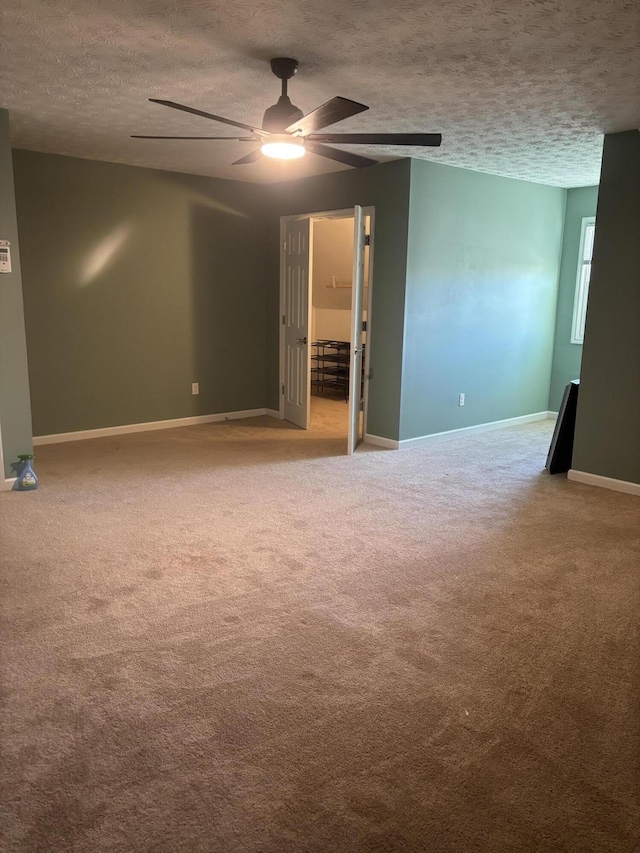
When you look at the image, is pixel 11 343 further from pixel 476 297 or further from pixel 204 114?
pixel 476 297

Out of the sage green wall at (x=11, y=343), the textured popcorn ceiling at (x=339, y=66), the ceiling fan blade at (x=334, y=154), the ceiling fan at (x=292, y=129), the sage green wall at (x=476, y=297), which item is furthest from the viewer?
the sage green wall at (x=476, y=297)

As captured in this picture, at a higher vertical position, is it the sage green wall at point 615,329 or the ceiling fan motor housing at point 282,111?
the ceiling fan motor housing at point 282,111

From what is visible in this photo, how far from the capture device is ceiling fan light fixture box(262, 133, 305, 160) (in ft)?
10.6

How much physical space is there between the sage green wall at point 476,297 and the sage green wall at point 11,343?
298 centimetres

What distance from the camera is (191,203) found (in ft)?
20.5

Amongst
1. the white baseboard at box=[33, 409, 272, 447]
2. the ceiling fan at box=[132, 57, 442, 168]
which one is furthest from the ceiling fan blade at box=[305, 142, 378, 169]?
the white baseboard at box=[33, 409, 272, 447]

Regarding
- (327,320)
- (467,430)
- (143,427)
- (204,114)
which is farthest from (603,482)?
(327,320)

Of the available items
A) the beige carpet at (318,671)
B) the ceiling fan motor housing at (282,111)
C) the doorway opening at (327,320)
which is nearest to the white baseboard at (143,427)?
the doorway opening at (327,320)

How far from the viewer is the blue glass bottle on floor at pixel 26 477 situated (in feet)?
14.4

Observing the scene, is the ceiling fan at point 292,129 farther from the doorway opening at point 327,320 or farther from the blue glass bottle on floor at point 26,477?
the blue glass bottle on floor at point 26,477

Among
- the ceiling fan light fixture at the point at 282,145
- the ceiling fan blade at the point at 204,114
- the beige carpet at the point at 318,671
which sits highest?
the ceiling fan blade at the point at 204,114

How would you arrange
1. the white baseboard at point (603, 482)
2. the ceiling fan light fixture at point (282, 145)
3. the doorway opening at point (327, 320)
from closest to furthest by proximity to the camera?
the ceiling fan light fixture at point (282, 145), the white baseboard at point (603, 482), the doorway opening at point (327, 320)

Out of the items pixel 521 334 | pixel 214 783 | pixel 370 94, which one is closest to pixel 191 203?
pixel 370 94

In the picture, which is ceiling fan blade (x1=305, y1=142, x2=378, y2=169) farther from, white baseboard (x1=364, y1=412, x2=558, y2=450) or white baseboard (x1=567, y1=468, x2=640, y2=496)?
white baseboard (x1=567, y1=468, x2=640, y2=496)
